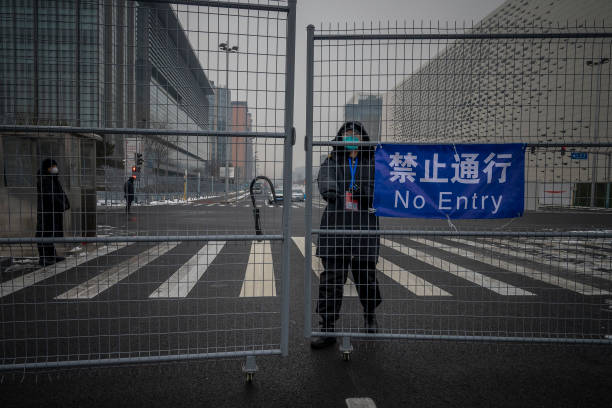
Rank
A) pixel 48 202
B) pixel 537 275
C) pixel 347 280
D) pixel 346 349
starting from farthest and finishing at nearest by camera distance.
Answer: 1. pixel 537 275
2. pixel 347 280
3. pixel 48 202
4. pixel 346 349

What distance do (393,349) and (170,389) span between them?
2024 millimetres

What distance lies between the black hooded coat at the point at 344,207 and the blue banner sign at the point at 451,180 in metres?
0.20

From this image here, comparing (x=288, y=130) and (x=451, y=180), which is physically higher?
(x=288, y=130)

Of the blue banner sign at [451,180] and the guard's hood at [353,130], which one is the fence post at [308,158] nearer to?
the guard's hood at [353,130]

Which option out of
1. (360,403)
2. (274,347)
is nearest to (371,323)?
(274,347)

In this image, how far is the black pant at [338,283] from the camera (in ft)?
12.1

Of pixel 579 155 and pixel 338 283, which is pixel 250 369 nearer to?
pixel 338 283

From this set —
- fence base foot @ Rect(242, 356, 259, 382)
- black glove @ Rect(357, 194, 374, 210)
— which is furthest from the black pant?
fence base foot @ Rect(242, 356, 259, 382)

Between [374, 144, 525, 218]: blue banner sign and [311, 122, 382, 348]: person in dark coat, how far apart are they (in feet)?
0.71

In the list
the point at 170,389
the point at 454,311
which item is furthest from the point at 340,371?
the point at 454,311

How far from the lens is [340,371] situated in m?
3.12

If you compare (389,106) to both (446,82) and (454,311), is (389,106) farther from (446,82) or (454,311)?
(454,311)

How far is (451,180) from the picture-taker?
3.41 metres

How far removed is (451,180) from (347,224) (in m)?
1.04
